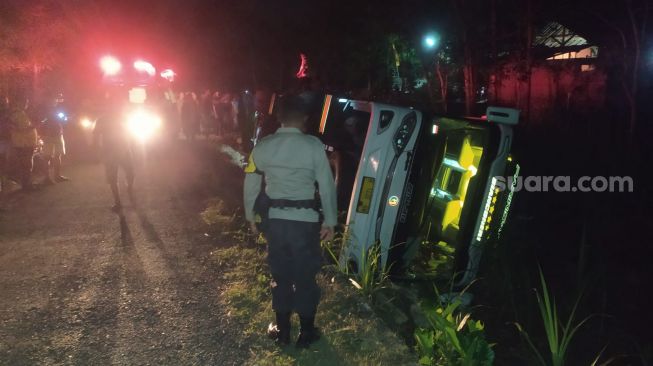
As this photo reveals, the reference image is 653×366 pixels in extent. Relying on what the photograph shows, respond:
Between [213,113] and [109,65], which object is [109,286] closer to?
[109,65]

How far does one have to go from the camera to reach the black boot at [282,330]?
3.84 m

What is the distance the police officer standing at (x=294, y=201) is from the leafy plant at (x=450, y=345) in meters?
0.83

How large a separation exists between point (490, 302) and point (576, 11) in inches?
346

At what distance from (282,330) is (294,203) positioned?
1000 mm

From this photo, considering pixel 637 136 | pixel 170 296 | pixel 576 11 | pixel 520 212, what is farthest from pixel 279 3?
pixel 170 296

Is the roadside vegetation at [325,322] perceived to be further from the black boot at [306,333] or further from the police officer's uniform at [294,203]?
the police officer's uniform at [294,203]

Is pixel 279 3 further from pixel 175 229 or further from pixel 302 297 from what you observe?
pixel 302 297

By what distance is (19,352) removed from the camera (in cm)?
386

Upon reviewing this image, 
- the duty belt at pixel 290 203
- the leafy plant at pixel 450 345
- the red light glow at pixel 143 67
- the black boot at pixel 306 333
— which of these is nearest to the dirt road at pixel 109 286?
the black boot at pixel 306 333

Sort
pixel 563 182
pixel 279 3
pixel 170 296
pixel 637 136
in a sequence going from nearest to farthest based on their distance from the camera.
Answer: pixel 170 296 < pixel 563 182 < pixel 637 136 < pixel 279 3

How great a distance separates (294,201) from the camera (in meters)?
3.60

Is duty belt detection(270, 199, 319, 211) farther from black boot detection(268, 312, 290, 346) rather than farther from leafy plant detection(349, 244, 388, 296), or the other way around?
leafy plant detection(349, 244, 388, 296)

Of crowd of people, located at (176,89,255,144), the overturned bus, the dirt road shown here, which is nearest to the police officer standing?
the dirt road

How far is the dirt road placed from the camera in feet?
12.8
